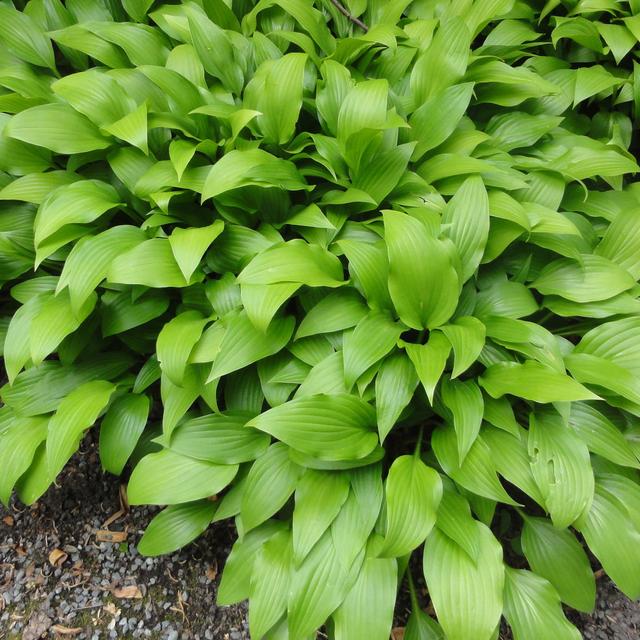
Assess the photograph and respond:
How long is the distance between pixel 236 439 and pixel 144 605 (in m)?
0.67

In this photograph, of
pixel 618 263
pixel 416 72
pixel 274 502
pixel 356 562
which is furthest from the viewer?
pixel 416 72

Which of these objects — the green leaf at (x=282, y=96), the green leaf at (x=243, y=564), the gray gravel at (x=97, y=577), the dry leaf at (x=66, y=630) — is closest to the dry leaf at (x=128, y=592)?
the gray gravel at (x=97, y=577)

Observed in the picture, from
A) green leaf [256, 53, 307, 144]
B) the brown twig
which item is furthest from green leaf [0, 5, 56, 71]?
the brown twig

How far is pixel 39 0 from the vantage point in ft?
6.85

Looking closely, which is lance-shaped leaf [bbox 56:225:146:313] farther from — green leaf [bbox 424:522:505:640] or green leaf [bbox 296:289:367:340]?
green leaf [bbox 424:522:505:640]

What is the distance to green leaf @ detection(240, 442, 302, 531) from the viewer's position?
57.1 inches

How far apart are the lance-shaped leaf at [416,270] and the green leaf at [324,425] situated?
0.30 m

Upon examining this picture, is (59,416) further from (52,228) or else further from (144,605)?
(144,605)

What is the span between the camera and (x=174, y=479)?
1.48 meters

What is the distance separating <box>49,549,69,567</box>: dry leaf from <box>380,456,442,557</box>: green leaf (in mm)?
1169

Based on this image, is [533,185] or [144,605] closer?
[144,605]

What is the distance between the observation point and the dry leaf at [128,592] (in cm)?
169

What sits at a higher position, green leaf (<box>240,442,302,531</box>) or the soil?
green leaf (<box>240,442,302,531</box>)

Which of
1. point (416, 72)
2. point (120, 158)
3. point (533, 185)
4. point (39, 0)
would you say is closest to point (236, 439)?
point (120, 158)
